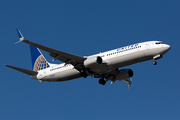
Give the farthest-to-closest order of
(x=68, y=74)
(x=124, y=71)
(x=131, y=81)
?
(x=131, y=81) < (x=124, y=71) < (x=68, y=74)

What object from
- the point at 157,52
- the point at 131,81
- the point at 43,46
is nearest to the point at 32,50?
the point at 43,46

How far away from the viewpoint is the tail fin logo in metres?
47.4

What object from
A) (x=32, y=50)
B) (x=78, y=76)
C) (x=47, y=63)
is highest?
(x=32, y=50)

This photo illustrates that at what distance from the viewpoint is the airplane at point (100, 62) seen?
3769 centimetres

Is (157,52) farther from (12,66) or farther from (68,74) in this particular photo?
(12,66)

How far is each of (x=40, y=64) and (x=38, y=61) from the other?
1.30 metres

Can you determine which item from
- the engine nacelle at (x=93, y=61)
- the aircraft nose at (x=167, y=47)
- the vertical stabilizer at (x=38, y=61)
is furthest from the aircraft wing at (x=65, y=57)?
the aircraft nose at (x=167, y=47)

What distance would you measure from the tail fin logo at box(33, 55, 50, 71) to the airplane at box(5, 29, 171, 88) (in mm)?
1440

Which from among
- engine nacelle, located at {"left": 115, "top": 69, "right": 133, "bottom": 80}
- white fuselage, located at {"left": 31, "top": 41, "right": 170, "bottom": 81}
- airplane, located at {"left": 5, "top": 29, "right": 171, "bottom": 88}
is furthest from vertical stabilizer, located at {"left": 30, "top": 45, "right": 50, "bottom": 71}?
engine nacelle, located at {"left": 115, "top": 69, "right": 133, "bottom": 80}

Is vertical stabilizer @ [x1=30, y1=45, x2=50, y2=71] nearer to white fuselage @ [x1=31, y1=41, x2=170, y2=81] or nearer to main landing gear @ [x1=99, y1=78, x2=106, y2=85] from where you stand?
white fuselage @ [x1=31, y1=41, x2=170, y2=81]

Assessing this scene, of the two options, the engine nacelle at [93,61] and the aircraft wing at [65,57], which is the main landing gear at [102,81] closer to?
the aircraft wing at [65,57]

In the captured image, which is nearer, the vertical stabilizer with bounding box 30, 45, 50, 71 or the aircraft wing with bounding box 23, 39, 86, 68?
the aircraft wing with bounding box 23, 39, 86, 68

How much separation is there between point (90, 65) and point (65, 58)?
12.2 feet

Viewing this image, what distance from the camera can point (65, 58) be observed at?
131 feet
